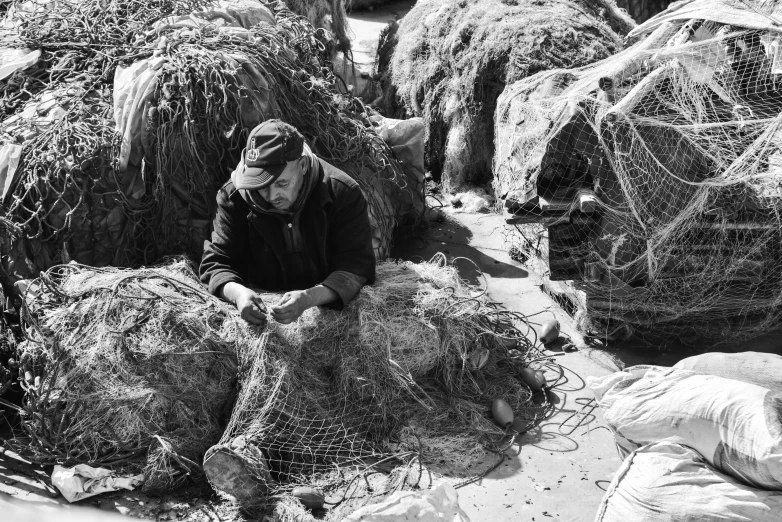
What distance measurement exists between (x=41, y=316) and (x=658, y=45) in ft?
13.0

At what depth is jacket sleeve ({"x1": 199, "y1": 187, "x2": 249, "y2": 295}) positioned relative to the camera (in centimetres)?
409

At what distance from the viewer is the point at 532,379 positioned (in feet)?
14.2

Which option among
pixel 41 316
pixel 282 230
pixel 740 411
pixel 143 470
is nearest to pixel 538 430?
pixel 740 411

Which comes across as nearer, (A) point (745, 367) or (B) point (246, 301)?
(A) point (745, 367)

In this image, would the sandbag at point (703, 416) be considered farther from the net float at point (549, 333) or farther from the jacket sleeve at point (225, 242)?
the jacket sleeve at point (225, 242)

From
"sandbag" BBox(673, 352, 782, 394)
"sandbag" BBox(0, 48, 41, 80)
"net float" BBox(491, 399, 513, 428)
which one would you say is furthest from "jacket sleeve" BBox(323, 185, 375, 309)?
"sandbag" BBox(0, 48, 41, 80)

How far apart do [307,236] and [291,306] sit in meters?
0.52

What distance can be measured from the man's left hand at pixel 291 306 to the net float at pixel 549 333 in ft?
5.35

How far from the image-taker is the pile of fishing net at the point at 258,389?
12.0ft

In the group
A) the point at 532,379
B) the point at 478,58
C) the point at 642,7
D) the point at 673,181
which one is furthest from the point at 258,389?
the point at 642,7

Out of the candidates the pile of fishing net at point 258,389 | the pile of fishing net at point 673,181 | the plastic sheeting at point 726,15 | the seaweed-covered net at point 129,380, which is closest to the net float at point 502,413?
the pile of fishing net at point 258,389

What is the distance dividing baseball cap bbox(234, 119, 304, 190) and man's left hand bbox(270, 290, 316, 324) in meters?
0.55

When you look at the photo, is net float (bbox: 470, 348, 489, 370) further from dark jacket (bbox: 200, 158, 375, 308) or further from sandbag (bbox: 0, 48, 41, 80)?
sandbag (bbox: 0, 48, 41, 80)

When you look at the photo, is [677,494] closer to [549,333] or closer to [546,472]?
[546,472]
